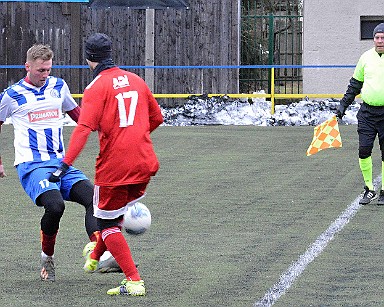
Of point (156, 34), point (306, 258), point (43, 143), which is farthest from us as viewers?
point (156, 34)

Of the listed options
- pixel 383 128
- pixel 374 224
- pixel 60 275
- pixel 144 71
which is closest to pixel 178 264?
pixel 60 275

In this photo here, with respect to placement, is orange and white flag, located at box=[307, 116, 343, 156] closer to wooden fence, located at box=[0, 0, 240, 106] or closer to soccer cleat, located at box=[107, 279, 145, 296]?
soccer cleat, located at box=[107, 279, 145, 296]

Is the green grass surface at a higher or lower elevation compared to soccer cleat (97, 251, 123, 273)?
lower

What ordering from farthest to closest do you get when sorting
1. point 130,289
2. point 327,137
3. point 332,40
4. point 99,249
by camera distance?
point 332,40 < point 327,137 < point 99,249 < point 130,289

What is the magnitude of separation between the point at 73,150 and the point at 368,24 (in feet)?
67.4

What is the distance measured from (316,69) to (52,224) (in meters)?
19.7

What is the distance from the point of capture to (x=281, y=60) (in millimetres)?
29062

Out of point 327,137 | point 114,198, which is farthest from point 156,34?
point 114,198

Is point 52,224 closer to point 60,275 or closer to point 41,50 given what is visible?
point 60,275

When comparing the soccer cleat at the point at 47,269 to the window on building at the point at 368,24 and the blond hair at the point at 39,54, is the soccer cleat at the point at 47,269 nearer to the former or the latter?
the blond hair at the point at 39,54

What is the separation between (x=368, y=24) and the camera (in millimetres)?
27016

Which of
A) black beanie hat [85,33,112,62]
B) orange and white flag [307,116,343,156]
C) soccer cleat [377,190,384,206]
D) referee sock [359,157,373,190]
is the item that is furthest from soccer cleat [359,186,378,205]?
black beanie hat [85,33,112,62]

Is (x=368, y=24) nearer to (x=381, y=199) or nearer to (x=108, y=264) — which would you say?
(x=381, y=199)

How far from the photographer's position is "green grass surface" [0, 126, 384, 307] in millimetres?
7570
